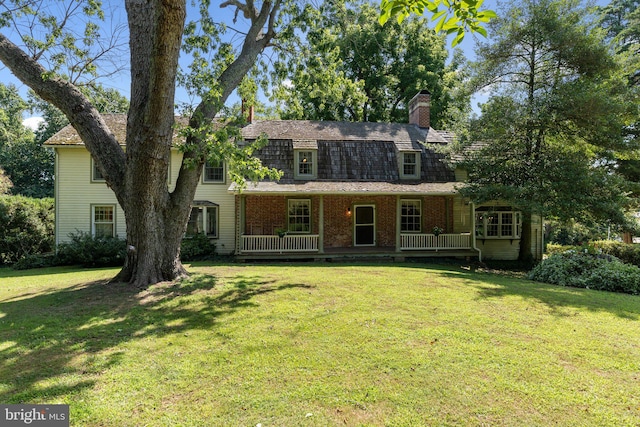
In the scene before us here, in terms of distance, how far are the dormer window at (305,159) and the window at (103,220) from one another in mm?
8359

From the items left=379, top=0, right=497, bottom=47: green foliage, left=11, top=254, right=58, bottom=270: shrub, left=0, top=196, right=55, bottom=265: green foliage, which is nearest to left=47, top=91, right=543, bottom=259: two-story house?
left=0, top=196, right=55, bottom=265: green foliage

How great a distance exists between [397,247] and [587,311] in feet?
27.0

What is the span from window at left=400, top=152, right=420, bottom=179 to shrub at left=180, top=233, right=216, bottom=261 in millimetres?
9134

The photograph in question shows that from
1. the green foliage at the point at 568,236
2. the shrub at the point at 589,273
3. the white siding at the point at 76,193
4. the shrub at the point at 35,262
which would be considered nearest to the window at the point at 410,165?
the shrub at the point at 589,273

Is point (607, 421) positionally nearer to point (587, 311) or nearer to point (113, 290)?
point (587, 311)

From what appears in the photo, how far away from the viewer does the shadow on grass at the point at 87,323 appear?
3651mm

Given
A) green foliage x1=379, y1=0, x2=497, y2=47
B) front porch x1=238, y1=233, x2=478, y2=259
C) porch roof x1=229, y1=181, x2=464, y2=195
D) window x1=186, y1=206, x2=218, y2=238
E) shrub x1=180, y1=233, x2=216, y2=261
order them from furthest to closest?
window x1=186, y1=206, x2=218, y2=238
shrub x1=180, y1=233, x2=216, y2=261
front porch x1=238, y1=233, x2=478, y2=259
porch roof x1=229, y1=181, x2=464, y2=195
green foliage x1=379, y1=0, x2=497, y2=47

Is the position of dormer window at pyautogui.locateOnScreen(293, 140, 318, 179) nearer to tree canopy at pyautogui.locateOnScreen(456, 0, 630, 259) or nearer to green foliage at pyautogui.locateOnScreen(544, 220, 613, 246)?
tree canopy at pyautogui.locateOnScreen(456, 0, 630, 259)

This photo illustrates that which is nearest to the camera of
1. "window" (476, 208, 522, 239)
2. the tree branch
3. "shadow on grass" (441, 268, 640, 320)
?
"shadow on grass" (441, 268, 640, 320)

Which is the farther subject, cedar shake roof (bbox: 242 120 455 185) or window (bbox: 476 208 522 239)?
window (bbox: 476 208 522 239)

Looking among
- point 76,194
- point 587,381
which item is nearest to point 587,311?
point 587,381

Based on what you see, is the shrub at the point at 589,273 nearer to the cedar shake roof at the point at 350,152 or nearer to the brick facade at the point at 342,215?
the brick facade at the point at 342,215

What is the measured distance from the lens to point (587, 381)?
147 inches

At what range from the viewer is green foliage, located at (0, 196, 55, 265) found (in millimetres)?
13703
